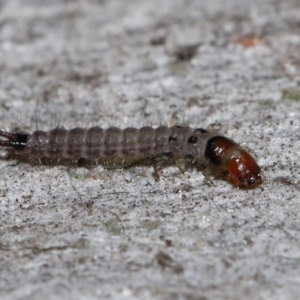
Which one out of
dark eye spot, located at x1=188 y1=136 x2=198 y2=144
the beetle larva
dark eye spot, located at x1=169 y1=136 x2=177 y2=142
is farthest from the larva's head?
dark eye spot, located at x1=169 y1=136 x2=177 y2=142

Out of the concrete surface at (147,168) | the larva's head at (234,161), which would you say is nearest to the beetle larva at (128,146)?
the larva's head at (234,161)

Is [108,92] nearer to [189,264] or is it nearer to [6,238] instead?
[6,238]

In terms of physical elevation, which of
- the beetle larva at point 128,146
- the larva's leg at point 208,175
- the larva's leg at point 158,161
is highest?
the beetle larva at point 128,146

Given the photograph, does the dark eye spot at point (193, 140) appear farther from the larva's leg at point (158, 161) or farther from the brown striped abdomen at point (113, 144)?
the larva's leg at point (158, 161)

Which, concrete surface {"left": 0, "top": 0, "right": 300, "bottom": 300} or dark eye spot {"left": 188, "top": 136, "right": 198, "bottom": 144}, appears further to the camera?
dark eye spot {"left": 188, "top": 136, "right": 198, "bottom": 144}

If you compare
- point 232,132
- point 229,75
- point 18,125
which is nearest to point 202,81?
point 229,75

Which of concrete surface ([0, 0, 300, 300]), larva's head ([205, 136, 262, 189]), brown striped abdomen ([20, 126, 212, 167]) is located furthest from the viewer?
brown striped abdomen ([20, 126, 212, 167])

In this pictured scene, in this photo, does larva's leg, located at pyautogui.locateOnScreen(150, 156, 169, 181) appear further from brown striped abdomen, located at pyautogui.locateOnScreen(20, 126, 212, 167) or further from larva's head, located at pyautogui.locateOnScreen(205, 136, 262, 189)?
larva's head, located at pyautogui.locateOnScreen(205, 136, 262, 189)
